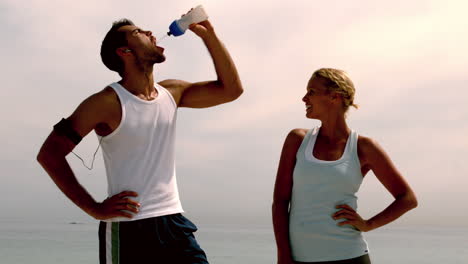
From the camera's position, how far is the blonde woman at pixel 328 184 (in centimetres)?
316

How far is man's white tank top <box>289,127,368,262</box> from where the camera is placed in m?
3.14

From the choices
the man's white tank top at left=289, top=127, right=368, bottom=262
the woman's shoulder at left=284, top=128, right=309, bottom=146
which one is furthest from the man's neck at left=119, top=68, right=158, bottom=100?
the man's white tank top at left=289, top=127, right=368, bottom=262

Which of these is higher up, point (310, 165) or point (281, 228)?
point (310, 165)

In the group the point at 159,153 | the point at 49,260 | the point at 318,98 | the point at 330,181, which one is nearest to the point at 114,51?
A: the point at 159,153

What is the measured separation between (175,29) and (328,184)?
1.22 m

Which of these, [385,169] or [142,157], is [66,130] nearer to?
[142,157]

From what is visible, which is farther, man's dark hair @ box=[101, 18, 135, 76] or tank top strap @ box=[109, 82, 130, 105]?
man's dark hair @ box=[101, 18, 135, 76]

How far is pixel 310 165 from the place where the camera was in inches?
126

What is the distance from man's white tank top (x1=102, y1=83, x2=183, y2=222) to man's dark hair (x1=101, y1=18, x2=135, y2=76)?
25cm

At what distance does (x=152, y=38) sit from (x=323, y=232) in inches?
53.4

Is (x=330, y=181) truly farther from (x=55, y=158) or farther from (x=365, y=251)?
(x=55, y=158)

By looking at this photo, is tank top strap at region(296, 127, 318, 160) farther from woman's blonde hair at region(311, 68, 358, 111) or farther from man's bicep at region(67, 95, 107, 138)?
man's bicep at region(67, 95, 107, 138)

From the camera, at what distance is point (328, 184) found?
3174 mm

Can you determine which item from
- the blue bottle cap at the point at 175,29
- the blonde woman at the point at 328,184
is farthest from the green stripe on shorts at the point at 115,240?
the blue bottle cap at the point at 175,29
